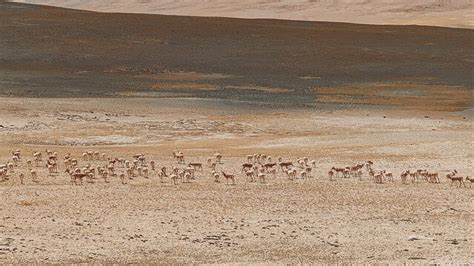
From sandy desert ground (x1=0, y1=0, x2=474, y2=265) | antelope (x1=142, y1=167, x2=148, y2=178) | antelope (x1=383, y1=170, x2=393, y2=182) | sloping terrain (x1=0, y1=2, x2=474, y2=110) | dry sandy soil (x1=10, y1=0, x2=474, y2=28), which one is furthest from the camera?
dry sandy soil (x1=10, y1=0, x2=474, y2=28)

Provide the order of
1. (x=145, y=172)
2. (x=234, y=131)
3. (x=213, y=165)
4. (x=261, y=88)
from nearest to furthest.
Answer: (x=145, y=172), (x=213, y=165), (x=234, y=131), (x=261, y=88)

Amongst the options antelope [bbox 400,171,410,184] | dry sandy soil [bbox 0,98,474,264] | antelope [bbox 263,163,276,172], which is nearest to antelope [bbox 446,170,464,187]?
dry sandy soil [bbox 0,98,474,264]

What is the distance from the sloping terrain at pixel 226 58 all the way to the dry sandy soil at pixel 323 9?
19990 millimetres

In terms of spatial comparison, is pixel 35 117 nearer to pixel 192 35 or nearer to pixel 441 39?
pixel 192 35

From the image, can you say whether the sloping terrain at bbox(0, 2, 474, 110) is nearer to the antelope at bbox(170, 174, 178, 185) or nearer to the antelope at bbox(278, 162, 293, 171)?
the antelope at bbox(278, 162, 293, 171)

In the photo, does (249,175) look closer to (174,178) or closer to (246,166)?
(246,166)

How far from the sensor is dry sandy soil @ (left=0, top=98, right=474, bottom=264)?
15711mm

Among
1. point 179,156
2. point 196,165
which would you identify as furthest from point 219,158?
point 196,165

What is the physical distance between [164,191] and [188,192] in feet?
1.48

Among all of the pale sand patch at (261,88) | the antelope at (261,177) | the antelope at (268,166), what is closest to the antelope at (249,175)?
the antelope at (261,177)

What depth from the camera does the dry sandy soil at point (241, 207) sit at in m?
15.7

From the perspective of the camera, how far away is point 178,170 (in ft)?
75.0

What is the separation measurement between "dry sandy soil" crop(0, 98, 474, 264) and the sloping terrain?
36.4ft

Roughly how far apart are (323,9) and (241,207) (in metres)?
81.8
